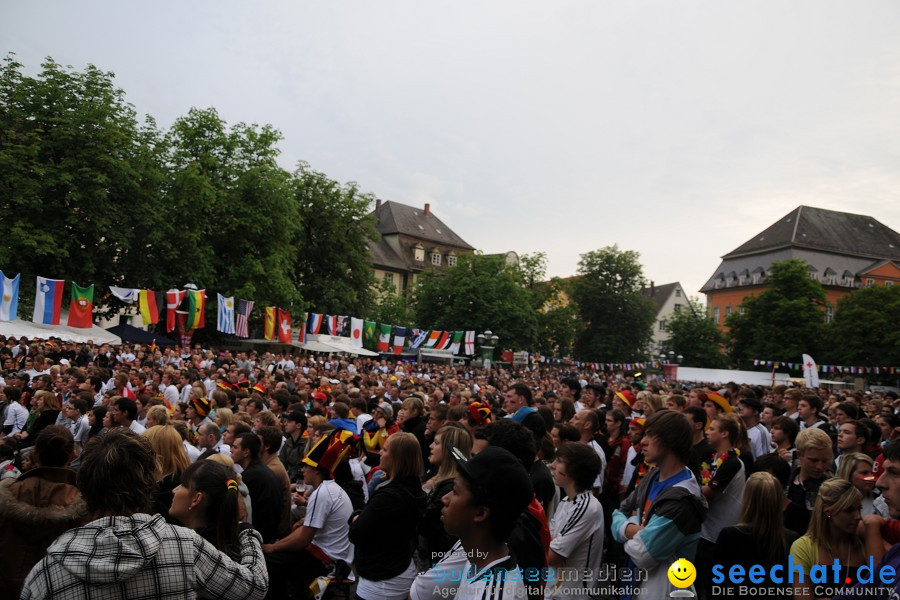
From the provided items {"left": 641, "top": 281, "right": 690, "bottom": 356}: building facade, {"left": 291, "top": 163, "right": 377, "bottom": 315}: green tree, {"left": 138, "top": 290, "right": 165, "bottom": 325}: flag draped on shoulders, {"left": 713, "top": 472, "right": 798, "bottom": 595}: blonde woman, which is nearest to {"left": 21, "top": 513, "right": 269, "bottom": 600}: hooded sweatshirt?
{"left": 713, "top": 472, "right": 798, "bottom": 595}: blonde woman

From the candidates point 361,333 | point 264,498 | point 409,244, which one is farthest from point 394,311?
point 264,498

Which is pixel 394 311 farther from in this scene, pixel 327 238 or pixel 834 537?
pixel 834 537

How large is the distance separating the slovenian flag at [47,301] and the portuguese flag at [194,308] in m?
4.67

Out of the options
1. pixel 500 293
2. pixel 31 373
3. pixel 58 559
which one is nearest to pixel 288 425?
pixel 58 559

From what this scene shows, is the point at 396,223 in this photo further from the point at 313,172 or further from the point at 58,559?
the point at 58,559

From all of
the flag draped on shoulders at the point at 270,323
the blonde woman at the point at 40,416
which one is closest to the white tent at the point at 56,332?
the flag draped on shoulders at the point at 270,323

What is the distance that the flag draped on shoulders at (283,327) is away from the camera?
100ft

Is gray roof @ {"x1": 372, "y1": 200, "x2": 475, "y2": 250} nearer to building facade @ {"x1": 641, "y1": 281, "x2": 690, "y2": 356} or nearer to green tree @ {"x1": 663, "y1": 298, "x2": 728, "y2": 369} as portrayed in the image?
green tree @ {"x1": 663, "y1": 298, "x2": 728, "y2": 369}

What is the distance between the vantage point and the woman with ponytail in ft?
10.8

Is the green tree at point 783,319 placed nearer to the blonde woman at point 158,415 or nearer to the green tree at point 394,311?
the green tree at point 394,311

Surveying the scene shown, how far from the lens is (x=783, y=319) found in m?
59.2

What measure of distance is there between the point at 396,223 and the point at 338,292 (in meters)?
30.6

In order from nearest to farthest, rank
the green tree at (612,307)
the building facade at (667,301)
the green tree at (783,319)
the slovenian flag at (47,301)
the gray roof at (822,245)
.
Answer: the slovenian flag at (47,301)
the green tree at (783,319)
the green tree at (612,307)
the gray roof at (822,245)
the building facade at (667,301)

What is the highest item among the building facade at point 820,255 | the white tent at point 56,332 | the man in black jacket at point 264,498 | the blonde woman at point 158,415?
the building facade at point 820,255
